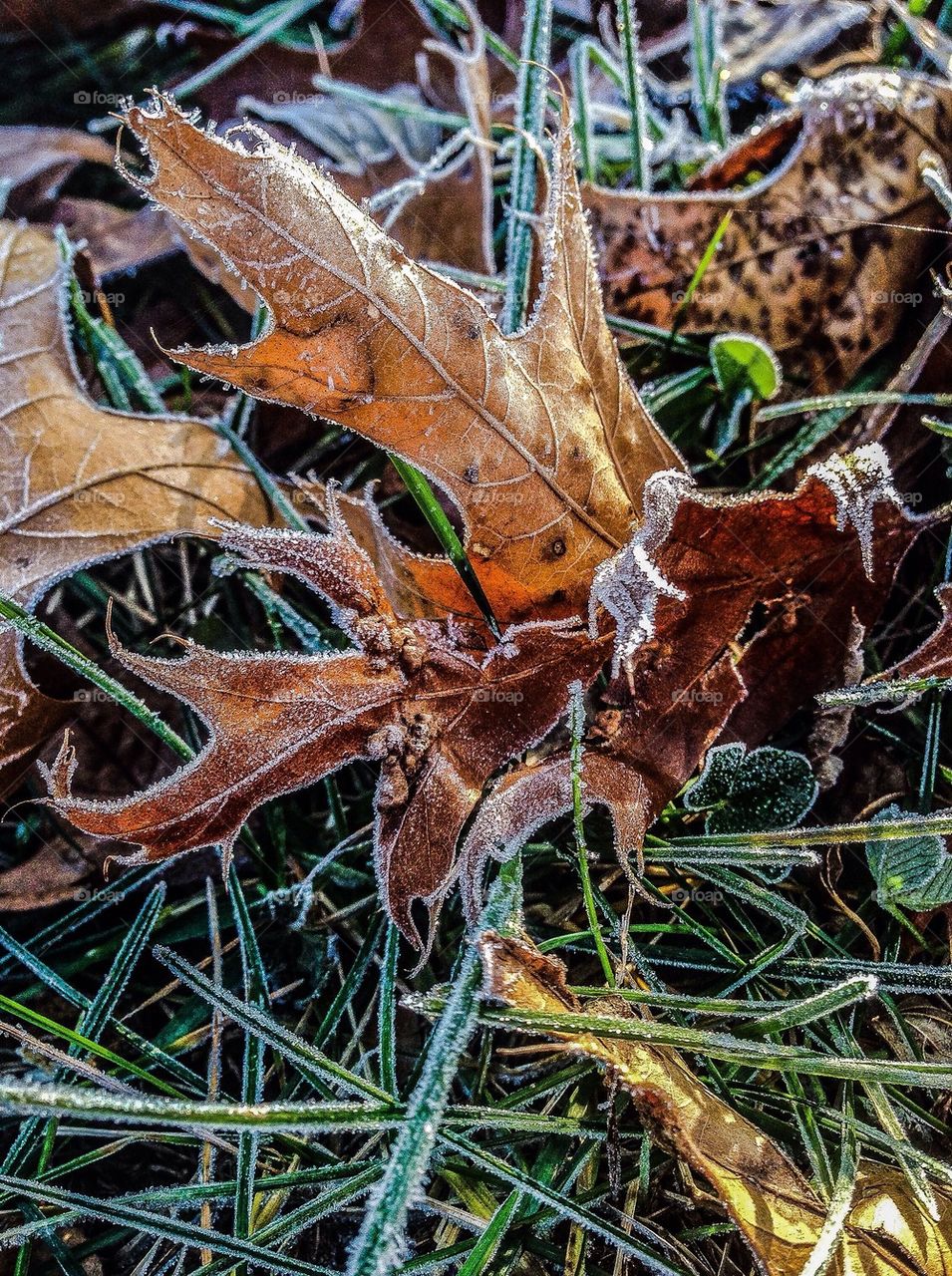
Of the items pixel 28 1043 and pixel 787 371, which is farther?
pixel 787 371

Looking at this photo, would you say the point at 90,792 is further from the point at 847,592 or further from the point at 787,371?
the point at 787,371

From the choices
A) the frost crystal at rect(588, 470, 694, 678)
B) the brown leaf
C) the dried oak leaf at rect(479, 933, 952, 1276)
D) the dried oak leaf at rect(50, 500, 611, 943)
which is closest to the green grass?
the dried oak leaf at rect(479, 933, 952, 1276)

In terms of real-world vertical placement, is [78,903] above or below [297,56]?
below

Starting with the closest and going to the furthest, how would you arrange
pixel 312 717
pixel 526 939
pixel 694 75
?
Answer: pixel 526 939
pixel 312 717
pixel 694 75

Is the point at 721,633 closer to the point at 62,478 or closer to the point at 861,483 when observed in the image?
the point at 861,483

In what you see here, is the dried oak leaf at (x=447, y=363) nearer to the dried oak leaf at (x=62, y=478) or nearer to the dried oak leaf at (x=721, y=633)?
the dried oak leaf at (x=721, y=633)

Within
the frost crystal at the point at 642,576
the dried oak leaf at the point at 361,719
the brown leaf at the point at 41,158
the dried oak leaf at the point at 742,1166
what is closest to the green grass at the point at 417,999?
the dried oak leaf at the point at 742,1166

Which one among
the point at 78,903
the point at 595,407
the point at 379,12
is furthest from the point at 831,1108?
the point at 379,12

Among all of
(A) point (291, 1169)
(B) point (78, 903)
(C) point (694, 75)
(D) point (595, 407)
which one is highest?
(C) point (694, 75)

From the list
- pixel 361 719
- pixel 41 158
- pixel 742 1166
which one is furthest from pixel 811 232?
pixel 41 158
